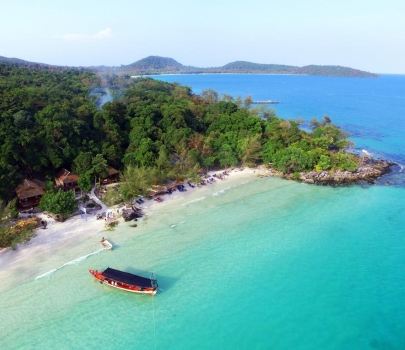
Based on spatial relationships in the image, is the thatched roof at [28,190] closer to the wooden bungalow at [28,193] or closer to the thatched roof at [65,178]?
the wooden bungalow at [28,193]

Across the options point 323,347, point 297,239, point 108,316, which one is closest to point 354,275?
point 297,239

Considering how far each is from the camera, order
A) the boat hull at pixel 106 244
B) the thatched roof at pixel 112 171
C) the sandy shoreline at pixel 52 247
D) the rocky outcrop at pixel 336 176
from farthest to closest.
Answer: the rocky outcrop at pixel 336 176
the thatched roof at pixel 112 171
the boat hull at pixel 106 244
the sandy shoreline at pixel 52 247

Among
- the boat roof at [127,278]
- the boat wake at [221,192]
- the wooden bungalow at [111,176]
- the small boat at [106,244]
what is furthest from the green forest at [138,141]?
the boat roof at [127,278]

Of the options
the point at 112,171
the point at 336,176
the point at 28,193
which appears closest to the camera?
the point at 28,193

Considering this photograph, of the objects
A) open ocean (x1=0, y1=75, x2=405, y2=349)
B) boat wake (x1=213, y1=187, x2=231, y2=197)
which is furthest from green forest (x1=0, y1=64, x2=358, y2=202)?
open ocean (x1=0, y1=75, x2=405, y2=349)

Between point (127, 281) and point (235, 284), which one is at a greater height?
point (127, 281)

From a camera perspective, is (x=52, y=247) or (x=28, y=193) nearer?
(x=52, y=247)

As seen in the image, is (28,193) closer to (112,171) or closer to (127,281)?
(112,171)

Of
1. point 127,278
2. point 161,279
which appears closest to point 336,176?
point 161,279
